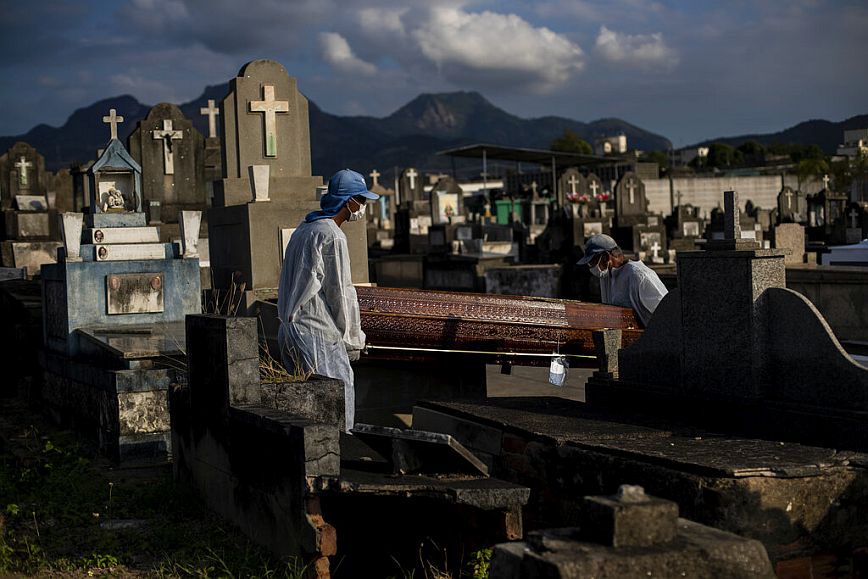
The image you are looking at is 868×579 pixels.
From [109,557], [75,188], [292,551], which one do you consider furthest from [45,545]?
[75,188]

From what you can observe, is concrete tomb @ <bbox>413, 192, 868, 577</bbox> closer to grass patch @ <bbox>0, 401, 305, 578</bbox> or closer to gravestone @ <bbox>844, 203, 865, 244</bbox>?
grass patch @ <bbox>0, 401, 305, 578</bbox>

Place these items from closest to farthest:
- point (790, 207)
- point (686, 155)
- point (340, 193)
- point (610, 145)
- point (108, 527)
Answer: point (108, 527) → point (340, 193) → point (790, 207) → point (610, 145) → point (686, 155)

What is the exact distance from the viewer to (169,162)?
1992cm

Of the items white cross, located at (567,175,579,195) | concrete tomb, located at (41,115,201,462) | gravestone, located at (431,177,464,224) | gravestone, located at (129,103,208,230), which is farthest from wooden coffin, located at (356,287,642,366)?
white cross, located at (567,175,579,195)

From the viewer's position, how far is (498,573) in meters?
3.72

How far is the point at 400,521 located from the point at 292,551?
57 centimetres

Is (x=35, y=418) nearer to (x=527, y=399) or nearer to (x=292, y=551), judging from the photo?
(x=527, y=399)

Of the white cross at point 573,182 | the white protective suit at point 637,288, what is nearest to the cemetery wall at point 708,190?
the white cross at point 573,182

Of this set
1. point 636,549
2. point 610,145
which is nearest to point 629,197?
→ point 636,549

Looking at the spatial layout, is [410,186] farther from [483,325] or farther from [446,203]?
[483,325]

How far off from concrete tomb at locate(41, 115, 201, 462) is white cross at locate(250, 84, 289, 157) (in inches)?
66.0

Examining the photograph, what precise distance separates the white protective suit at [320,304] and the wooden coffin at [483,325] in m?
1.67

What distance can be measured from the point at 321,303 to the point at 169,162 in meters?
14.0

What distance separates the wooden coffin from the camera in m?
8.46
